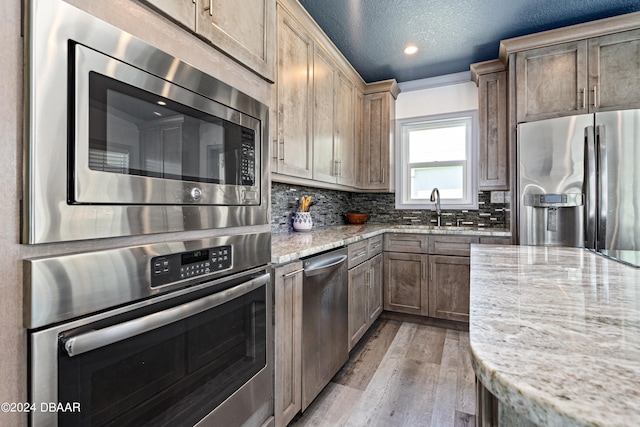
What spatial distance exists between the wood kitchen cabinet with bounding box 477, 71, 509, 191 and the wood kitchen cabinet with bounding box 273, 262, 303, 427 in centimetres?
244

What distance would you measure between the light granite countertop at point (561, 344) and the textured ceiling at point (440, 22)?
83.4 inches

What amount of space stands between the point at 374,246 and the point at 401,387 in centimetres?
118

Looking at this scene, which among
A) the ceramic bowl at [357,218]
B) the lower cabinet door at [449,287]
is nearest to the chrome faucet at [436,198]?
the lower cabinet door at [449,287]

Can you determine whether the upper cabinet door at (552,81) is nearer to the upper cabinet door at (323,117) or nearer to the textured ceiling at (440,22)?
the textured ceiling at (440,22)

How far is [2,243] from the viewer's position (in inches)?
23.1

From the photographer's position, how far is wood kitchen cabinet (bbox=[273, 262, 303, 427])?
1390 millimetres

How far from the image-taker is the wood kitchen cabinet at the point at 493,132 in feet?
9.86

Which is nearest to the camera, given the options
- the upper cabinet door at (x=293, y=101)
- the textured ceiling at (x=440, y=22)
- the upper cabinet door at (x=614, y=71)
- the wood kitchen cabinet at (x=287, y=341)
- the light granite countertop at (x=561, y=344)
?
the light granite countertop at (x=561, y=344)

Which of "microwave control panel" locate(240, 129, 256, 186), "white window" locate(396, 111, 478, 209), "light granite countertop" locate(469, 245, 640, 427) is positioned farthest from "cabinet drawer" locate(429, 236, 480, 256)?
"microwave control panel" locate(240, 129, 256, 186)

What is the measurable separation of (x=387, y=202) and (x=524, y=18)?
214cm

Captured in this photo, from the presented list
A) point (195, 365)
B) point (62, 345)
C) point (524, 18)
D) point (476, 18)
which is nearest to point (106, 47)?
point (62, 345)

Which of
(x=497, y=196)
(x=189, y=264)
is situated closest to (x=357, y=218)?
(x=497, y=196)

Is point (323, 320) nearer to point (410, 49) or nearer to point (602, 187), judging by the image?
point (602, 187)

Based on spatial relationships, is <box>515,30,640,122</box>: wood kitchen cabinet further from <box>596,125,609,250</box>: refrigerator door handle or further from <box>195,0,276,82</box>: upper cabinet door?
<box>195,0,276,82</box>: upper cabinet door
